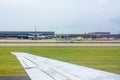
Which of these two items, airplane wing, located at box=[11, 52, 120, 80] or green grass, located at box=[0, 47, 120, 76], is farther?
green grass, located at box=[0, 47, 120, 76]

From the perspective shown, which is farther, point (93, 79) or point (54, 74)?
point (54, 74)

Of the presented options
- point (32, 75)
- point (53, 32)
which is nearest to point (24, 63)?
point (32, 75)

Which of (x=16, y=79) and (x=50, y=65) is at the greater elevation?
(x=50, y=65)

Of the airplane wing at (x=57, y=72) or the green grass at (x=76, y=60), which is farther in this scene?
the green grass at (x=76, y=60)

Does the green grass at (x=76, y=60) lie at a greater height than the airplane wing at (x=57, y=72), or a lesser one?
lesser

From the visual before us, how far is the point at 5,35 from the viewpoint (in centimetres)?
16000

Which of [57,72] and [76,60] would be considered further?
[76,60]

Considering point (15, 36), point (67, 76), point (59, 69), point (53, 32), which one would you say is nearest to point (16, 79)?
point (59, 69)

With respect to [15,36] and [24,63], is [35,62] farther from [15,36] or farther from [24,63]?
[15,36]

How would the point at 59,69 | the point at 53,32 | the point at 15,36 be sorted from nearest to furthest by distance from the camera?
the point at 59,69, the point at 15,36, the point at 53,32

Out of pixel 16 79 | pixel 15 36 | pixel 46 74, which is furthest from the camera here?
pixel 15 36

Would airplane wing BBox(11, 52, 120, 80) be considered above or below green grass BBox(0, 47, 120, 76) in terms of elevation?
above

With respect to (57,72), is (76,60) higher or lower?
lower

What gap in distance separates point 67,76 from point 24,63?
6.53 ft
